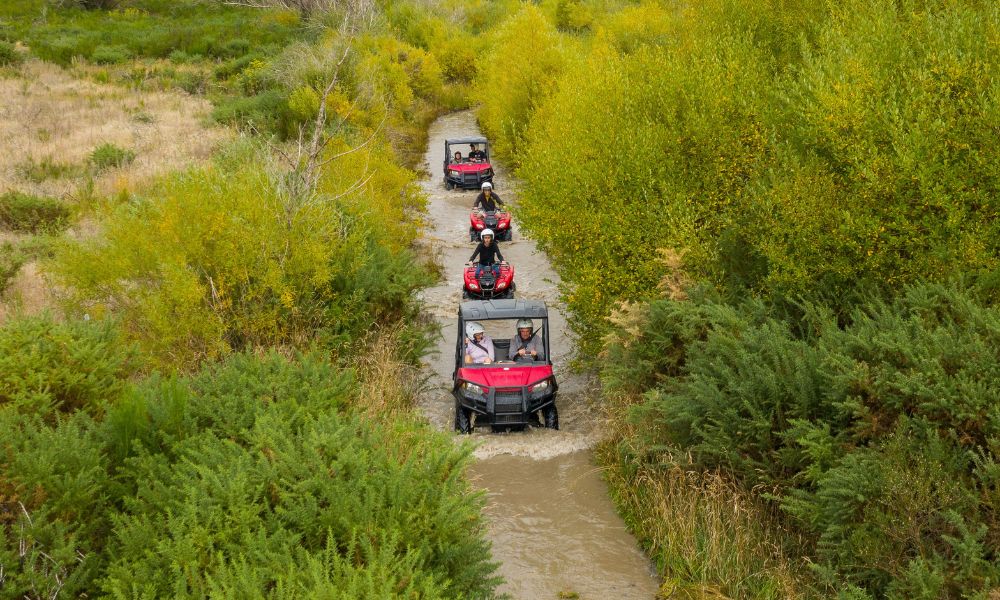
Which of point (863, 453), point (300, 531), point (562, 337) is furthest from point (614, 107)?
point (300, 531)

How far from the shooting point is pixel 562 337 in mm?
15805

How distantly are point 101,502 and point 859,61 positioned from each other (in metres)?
9.68

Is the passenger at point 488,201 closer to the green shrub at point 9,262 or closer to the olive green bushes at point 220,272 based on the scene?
the olive green bushes at point 220,272

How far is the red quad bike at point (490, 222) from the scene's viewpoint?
20.3m

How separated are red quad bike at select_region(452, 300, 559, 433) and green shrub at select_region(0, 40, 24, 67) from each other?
31778 millimetres

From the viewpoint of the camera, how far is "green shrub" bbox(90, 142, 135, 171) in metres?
21.4

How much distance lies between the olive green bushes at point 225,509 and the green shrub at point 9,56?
3379cm

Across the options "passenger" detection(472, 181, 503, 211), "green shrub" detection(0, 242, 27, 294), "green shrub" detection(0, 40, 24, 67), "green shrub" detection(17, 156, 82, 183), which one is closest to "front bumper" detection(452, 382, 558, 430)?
"green shrub" detection(0, 242, 27, 294)

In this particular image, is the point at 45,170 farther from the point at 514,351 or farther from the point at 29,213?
the point at 514,351

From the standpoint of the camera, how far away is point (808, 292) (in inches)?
369

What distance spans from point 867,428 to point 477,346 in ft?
20.1

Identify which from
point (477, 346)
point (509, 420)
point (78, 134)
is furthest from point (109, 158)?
point (509, 420)

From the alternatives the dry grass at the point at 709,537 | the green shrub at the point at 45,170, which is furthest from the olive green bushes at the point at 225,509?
the green shrub at the point at 45,170

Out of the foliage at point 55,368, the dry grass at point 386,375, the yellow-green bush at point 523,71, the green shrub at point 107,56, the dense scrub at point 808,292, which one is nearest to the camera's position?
the dense scrub at point 808,292
